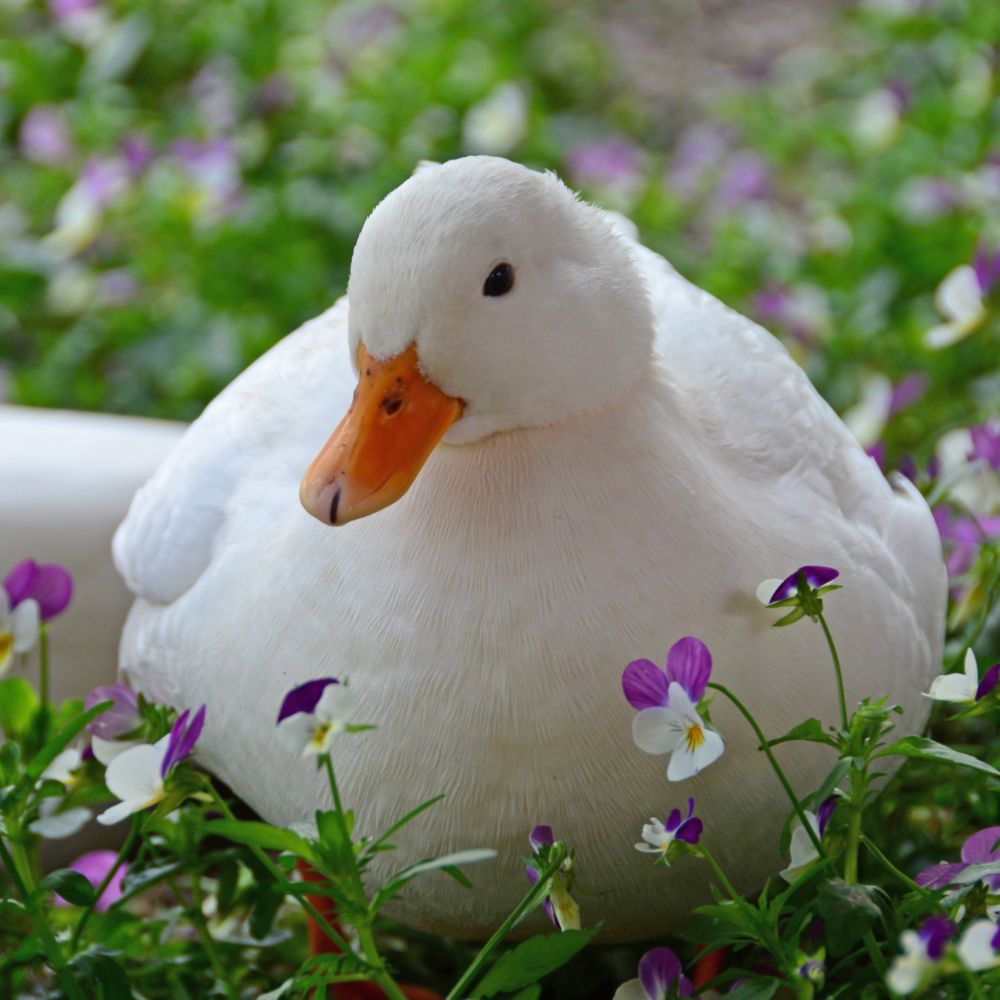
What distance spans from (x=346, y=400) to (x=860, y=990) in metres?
0.75

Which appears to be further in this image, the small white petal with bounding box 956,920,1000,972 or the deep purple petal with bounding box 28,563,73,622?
the deep purple petal with bounding box 28,563,73,622

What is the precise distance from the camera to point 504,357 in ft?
4.08

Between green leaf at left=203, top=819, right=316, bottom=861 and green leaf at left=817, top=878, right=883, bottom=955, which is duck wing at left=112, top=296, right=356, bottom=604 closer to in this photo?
green leaf at left=203, top=819, right=316, bottom=861

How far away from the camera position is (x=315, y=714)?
3.93ft

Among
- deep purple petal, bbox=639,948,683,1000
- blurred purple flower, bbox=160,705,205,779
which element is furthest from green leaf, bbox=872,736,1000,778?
blurred purple flower, bbox=160,705,205,779

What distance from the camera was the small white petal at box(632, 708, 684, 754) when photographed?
4.03 ft

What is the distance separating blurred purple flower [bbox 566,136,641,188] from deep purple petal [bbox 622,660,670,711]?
197 centimetres

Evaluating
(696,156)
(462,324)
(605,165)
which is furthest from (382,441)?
(696,156)

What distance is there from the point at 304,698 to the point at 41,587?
0.46 m

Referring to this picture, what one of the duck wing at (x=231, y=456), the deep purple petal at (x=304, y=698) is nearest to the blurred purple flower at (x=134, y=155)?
the duck wing at (x=231, y=456)

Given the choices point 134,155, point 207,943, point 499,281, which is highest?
point 499,281

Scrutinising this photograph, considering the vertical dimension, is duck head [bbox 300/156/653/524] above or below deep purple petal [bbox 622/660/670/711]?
above

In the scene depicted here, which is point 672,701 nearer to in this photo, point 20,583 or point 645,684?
point 645,684

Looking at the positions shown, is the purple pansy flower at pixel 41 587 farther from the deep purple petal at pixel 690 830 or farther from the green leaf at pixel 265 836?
the deep purple petal at pixel 690 830
